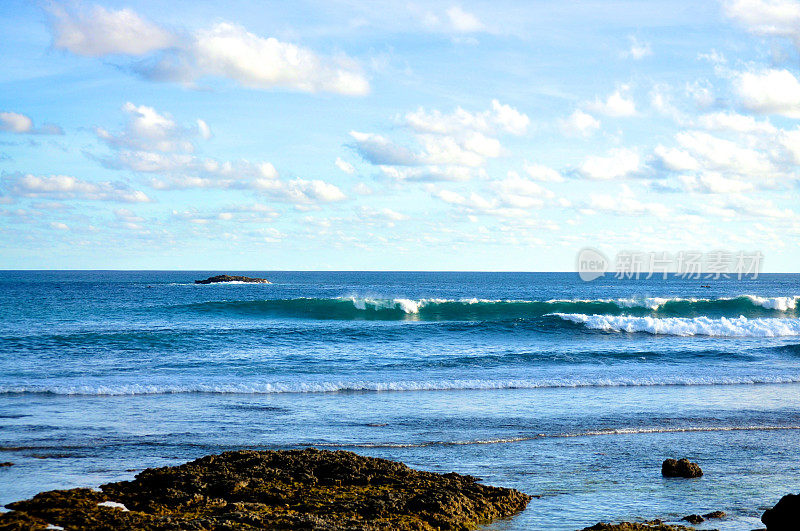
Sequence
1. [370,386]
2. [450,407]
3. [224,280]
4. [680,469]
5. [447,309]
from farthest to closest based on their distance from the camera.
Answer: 1. [224,280]
2. [447,309]
3. [370,386]
4. [450,407]
5. [680,469]

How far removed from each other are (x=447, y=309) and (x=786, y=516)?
36.2 m

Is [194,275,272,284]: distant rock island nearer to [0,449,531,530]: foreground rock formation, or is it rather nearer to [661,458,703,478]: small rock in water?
[0,449,531,530]: foreground rock formation

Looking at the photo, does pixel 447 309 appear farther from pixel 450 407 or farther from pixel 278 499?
pixel 278 499

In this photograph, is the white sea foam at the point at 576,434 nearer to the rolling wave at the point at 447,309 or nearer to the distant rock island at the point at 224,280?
the rolling wave at the point at 447,309

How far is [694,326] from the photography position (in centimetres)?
3088

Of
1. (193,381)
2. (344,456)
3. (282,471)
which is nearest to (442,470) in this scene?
(344,456)

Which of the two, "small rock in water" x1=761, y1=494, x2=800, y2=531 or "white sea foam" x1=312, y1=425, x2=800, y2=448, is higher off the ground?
"small rock in water" x1=761, y1=494, x2=800, y2=531

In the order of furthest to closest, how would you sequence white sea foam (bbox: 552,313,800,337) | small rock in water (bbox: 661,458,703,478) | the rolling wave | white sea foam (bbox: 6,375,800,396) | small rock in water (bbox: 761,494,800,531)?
the rolling wave, white sea foam (bbox: 552,313,800,337), white sea foam (bbox: 6,375,800,396), small rock in water (bbox: 661,458,703,478), small rock in water (bbox: 761,494,800,531)

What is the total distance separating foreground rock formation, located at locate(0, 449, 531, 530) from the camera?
19.4 feet

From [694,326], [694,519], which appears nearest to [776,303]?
[694,326]

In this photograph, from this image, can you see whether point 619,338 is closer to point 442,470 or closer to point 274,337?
point 274,337

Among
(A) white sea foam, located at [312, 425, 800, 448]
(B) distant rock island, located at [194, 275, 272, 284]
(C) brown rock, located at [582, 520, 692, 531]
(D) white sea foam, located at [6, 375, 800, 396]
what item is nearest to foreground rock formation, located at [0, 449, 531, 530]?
(C) brown rock, located at [582, 520, 692, 531]

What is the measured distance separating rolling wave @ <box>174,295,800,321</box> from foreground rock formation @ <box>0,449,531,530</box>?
3145 centimetres

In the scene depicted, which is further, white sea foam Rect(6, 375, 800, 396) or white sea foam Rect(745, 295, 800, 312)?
white sea foam Rect(745, 295, 800, 312)
